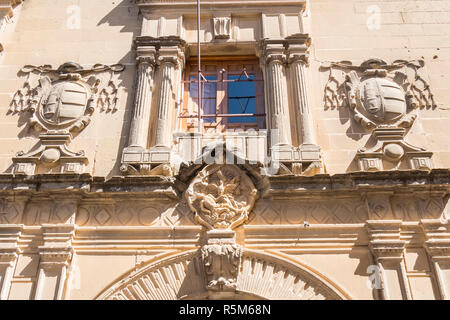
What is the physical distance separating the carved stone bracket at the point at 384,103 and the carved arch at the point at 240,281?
1949 millimetres

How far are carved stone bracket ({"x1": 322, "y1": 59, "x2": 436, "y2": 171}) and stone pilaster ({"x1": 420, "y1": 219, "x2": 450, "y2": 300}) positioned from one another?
3.13 feet

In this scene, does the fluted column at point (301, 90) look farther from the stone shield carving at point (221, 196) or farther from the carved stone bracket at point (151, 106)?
the carved stone bracket at point (151, 106)

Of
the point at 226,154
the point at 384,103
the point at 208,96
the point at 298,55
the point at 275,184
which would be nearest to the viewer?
the point at 275,184

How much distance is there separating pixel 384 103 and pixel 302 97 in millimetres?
1300

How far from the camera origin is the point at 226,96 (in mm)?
8438

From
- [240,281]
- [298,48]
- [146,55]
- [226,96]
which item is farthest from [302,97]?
[240,281]

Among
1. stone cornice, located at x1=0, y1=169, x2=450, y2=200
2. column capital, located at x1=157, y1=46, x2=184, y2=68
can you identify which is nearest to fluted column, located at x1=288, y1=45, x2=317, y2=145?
stone cornice, located at x1=0, y1=169, x2=450, y2=200

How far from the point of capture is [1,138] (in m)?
7.79

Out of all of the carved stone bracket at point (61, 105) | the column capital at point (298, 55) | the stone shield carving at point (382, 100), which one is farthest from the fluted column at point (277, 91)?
the carved stone bracket at point (61, 105)

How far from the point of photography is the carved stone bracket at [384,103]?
284 inches

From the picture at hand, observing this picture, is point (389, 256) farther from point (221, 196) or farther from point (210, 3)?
point (210, 3)

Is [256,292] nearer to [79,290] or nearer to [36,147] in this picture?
[79,290]

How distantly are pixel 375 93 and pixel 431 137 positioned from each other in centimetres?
110
